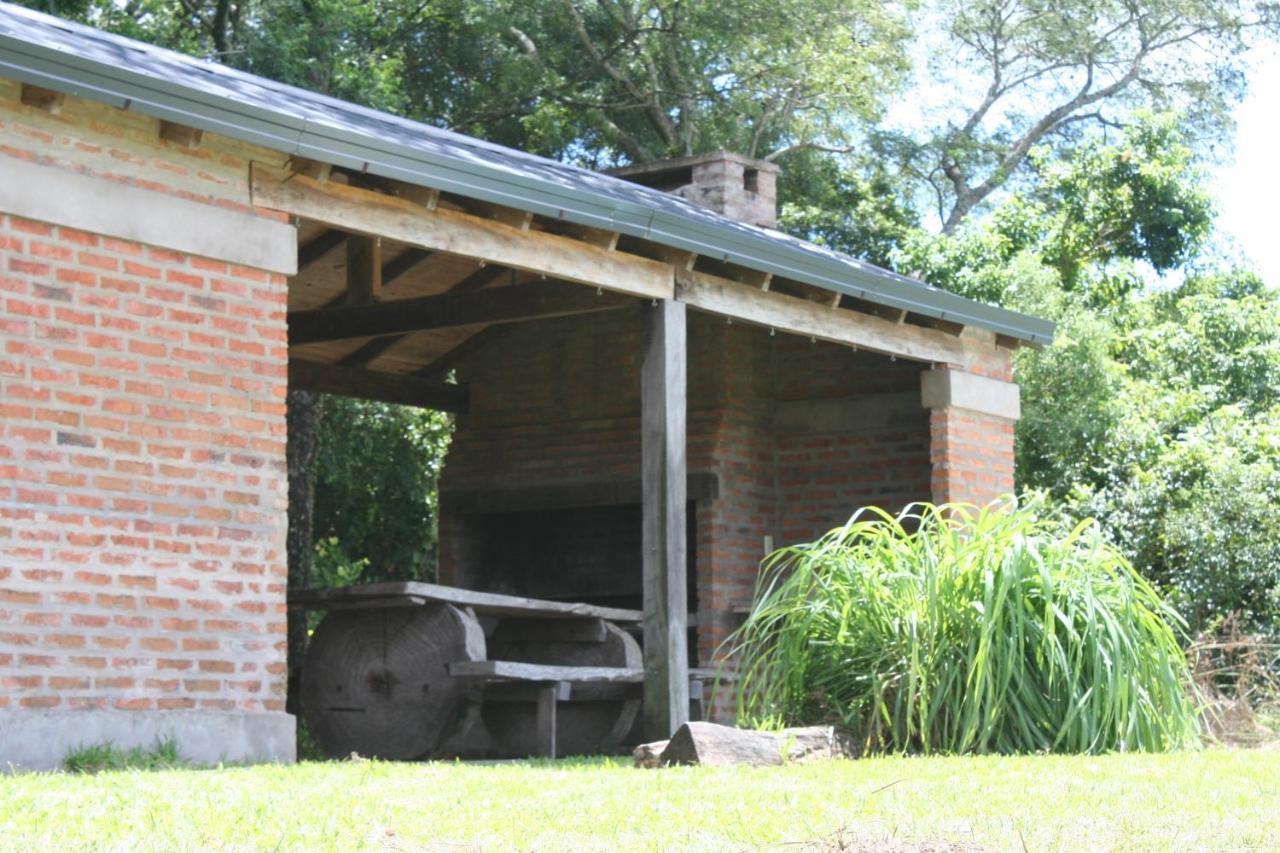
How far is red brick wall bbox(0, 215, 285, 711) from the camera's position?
7.91 m

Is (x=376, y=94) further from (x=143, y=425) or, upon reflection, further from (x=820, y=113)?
(x=143, y=425)

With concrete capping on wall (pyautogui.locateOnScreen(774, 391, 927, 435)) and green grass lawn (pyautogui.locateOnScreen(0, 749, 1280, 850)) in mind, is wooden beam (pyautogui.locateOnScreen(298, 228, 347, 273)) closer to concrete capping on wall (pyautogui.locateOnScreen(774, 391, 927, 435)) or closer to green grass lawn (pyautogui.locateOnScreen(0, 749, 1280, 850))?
concrete capping on wall (pyautogui.locateOnScreen(774, 391, 927, 435))

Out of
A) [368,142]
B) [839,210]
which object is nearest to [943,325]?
[368,142]

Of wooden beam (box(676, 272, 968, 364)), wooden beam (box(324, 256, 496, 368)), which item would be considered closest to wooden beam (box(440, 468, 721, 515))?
wooden beam (box(676, 272, 968, 364))

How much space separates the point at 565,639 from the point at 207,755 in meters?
3.61

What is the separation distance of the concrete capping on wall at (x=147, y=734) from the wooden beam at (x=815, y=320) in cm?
373

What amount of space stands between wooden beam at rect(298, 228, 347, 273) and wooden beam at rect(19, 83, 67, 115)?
4.80 metres

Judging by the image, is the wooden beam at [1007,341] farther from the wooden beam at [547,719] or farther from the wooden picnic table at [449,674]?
the wooden beam at [547,719]

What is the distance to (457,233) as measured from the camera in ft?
32.0

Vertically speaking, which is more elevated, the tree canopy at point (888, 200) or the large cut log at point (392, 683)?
the tree canopy at point (888, 200)

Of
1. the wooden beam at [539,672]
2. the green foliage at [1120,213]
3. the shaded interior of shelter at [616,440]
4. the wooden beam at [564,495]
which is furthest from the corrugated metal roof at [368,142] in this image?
the green foliage at [1120,213]

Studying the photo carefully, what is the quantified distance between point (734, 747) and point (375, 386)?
722 centimetres

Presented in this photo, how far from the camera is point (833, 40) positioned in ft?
80.5

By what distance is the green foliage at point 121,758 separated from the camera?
305 inches
